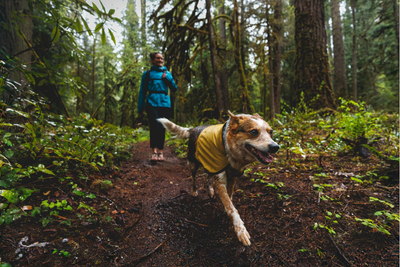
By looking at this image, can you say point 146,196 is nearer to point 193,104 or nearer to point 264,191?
Answer: point 264,191

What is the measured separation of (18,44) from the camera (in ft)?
9.80

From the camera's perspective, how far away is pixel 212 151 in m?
2.63

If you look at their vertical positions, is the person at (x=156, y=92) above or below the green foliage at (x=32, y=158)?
above

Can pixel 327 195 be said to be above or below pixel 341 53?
below

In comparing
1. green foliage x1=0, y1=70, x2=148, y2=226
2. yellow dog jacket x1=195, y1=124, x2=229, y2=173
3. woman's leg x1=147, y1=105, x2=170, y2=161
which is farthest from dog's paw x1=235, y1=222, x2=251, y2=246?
woman's leg x1=147, y1=105, x2=170, y2=161

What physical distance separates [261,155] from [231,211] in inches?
30.8

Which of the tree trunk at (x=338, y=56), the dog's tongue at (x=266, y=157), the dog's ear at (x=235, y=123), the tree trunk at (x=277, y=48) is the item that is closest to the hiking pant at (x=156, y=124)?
the dog's ear at (x=235, y=123)

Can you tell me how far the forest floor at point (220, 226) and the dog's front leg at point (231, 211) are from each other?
0.29 ft

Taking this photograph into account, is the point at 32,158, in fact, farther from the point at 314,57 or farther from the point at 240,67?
the point at 314,57

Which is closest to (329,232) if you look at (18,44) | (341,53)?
(18,44)

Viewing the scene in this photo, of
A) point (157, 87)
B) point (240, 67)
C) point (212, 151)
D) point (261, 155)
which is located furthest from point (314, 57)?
point (212, 151)

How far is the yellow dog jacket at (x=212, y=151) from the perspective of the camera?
2.55 m

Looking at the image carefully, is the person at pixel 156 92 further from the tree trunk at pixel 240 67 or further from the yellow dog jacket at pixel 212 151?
the yellow dog jacket at pixel 212 151

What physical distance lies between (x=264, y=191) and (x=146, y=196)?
6.39ft
